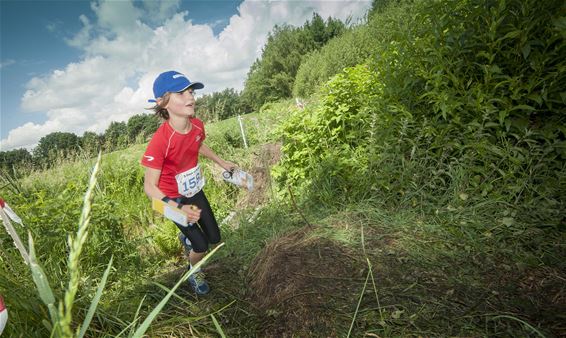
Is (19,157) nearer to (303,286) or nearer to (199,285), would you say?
(199,285)

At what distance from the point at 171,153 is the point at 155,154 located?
0.49 ft

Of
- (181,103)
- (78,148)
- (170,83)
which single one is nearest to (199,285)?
(181,103)

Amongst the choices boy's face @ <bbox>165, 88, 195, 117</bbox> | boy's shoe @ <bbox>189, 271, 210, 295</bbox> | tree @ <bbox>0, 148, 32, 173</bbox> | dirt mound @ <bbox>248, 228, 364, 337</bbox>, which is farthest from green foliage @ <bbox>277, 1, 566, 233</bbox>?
tree @ <bbox>0, 148, 32, 173</bbox>

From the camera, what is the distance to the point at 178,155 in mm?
2619

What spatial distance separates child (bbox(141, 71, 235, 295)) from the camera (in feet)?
8.01

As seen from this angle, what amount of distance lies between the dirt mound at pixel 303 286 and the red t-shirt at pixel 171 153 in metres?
1.09

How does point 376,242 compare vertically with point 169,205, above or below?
A: below

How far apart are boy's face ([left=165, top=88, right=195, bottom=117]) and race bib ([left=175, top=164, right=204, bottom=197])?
53 cm

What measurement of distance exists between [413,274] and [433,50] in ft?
6.18

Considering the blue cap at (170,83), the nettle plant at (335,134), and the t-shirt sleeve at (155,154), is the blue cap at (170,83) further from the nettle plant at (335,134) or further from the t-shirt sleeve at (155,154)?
the nettle plant at (335,134)

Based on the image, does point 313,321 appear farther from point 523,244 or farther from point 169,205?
point 523,244

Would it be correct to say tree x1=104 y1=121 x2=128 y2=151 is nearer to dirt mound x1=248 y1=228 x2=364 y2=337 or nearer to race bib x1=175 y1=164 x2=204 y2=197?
race bib x1=175 y1=164 x2=204 y2=197

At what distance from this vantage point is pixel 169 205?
219cm

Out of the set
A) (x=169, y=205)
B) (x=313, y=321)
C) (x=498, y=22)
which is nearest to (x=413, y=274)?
(x=313, y=321)
